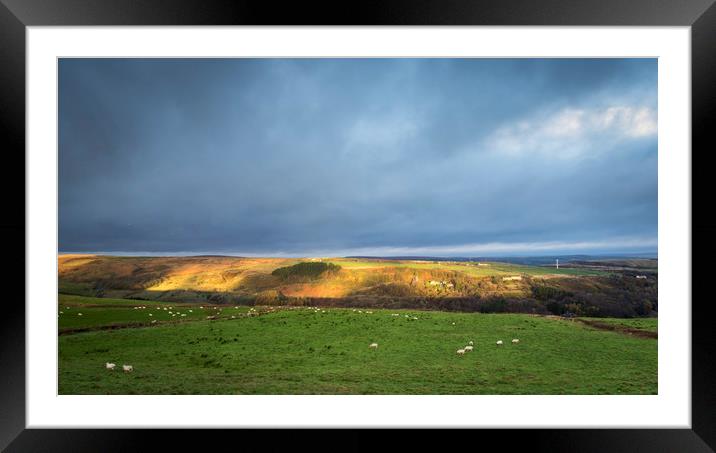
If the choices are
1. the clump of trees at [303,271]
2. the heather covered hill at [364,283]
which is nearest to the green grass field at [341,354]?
the heather covered hill at [364,283]

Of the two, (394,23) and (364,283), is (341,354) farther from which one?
(394,23)

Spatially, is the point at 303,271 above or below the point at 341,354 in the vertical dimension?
above

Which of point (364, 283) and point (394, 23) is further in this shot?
point (364, 283)

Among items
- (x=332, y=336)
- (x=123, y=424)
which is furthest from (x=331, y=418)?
(x=332, y=336)

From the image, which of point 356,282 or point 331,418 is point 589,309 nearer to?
point 356,282

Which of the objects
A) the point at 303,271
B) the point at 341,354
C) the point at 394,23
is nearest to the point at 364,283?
the point at 303,271

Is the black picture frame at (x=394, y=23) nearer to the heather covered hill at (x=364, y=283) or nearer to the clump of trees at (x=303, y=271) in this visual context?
the heather covered hill at (x=364, y=283)
